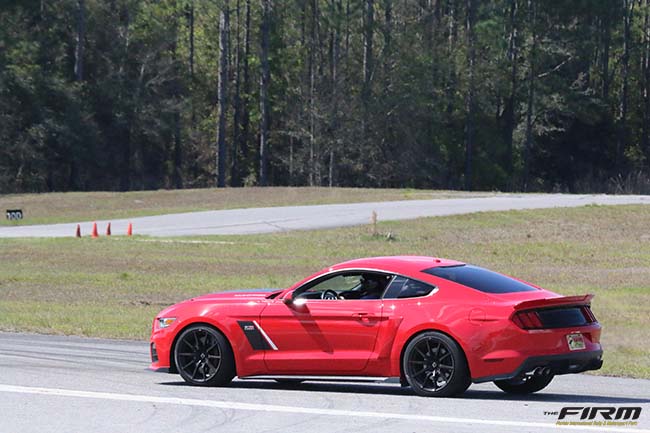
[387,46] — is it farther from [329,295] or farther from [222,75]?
[329,295]

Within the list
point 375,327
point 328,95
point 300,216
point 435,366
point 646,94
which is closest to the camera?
point 435,366

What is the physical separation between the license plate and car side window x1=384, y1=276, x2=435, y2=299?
1.35 metres

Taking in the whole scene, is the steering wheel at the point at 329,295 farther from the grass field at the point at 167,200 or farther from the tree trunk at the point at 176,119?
the tree trunk at the point at 176,119

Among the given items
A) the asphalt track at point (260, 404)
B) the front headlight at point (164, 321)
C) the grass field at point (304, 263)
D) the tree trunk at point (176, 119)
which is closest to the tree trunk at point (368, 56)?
the tree trunk at point (176, 119)

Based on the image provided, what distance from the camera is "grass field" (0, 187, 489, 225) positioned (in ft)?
161

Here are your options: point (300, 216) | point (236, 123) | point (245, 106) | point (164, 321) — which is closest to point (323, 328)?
point (164, 321)

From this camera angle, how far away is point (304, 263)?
30453 millimetres

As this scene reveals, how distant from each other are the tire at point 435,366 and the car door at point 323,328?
0.47 metres

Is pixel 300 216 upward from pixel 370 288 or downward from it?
downward

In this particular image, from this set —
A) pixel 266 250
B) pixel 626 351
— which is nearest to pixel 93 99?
pixel 266 250

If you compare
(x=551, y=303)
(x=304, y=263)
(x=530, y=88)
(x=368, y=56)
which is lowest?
(x=304, y=263)

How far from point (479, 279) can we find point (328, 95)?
59.3 m

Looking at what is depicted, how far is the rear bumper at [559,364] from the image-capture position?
10422mm
